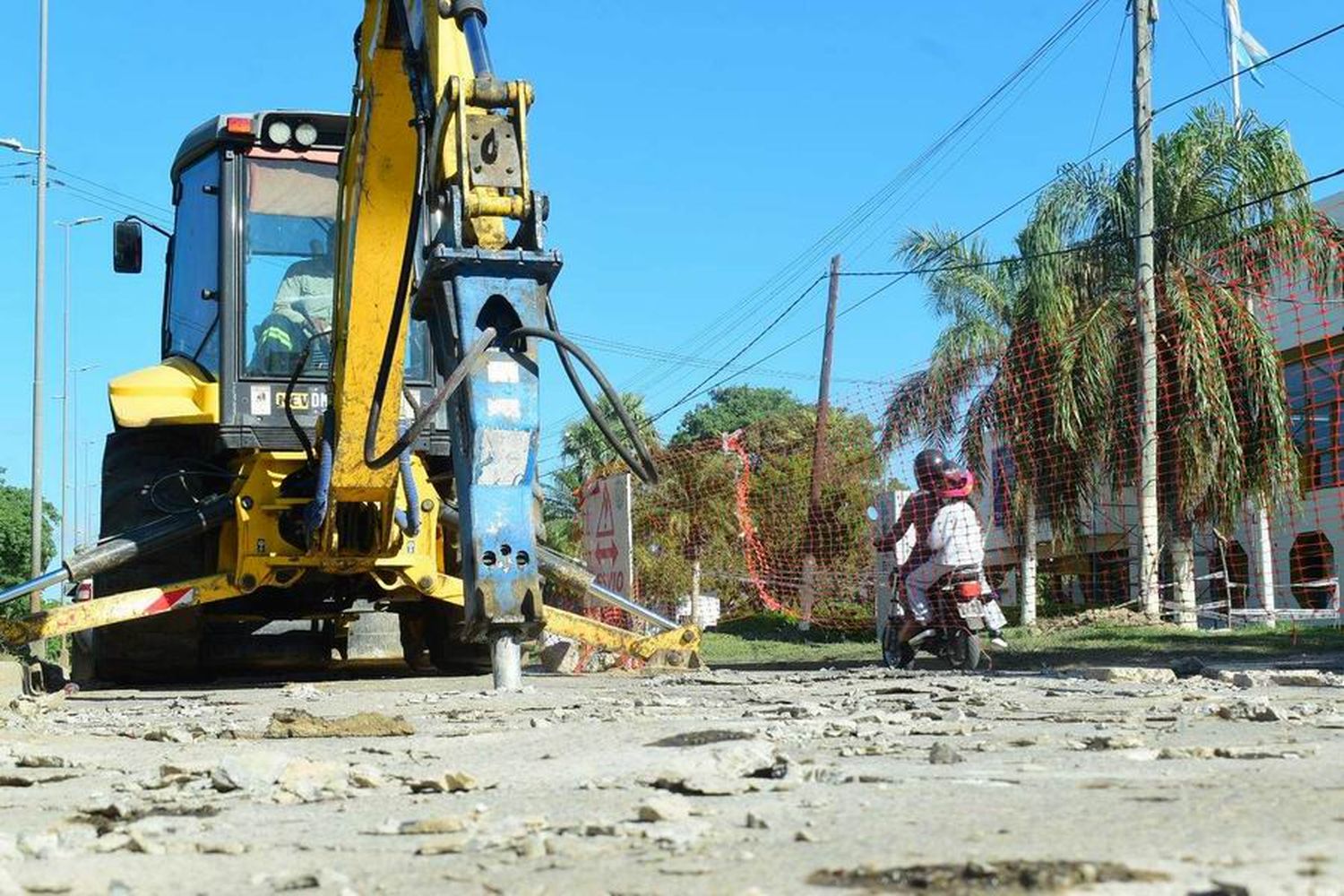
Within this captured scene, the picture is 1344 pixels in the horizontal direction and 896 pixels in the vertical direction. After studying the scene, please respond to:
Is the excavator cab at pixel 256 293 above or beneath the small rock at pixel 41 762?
above

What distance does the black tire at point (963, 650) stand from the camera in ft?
39.8

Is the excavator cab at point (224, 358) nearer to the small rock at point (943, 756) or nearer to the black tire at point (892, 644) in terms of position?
the black tire at point (892, 644)

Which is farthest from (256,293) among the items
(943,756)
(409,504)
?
(943,756)

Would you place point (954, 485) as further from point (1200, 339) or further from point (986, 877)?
point (1200, 339)

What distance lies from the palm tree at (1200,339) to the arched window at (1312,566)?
4.87m

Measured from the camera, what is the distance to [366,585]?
43.4 ft

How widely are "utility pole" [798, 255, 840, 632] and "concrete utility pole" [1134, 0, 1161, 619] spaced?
15.9ft

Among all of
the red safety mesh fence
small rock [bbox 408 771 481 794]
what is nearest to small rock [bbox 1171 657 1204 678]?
small rock [bbox 408 771 481 794]

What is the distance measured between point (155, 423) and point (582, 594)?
10.9ft

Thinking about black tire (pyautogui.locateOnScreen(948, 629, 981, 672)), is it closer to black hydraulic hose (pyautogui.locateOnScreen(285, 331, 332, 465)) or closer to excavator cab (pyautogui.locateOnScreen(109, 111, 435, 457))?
excavator cab (pyautogui.locateOnScreen(109, 111, 435, 457))

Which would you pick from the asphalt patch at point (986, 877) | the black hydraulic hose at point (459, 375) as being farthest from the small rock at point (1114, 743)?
the black hydraulic hose at point (459, 375)

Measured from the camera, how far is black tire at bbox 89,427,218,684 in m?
12.7

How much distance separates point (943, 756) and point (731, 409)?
82.3 meters

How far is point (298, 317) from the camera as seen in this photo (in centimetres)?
1243
